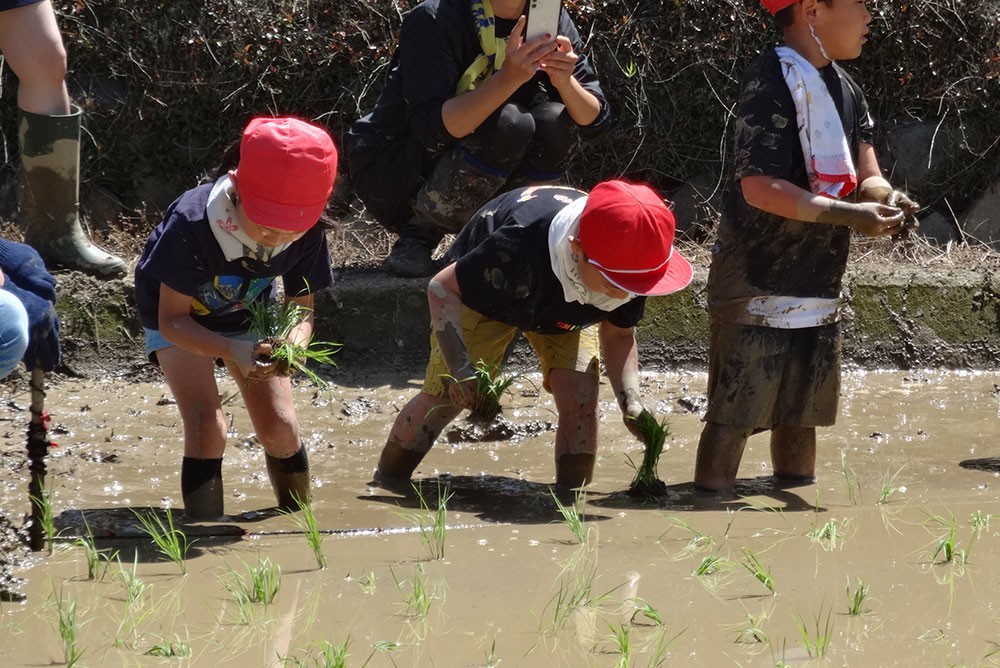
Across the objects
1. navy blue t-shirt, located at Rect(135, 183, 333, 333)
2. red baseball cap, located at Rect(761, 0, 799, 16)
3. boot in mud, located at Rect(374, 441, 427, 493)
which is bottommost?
boot in mud, located at Rect(374, 441, 427, 493)

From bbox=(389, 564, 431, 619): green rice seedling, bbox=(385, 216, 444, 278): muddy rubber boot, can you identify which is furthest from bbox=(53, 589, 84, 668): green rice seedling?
bbox=(385, 216, 444, 278): muddy rubber boot

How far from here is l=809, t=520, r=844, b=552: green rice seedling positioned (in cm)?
328

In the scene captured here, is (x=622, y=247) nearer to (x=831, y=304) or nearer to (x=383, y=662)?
(x=831, y=304)

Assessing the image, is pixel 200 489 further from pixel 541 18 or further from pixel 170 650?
pixel 541 18

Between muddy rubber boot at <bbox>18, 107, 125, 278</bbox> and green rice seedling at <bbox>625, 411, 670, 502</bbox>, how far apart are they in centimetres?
241

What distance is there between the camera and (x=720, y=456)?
4.09m

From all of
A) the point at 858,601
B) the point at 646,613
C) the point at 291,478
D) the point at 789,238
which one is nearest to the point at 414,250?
the point at 291,478

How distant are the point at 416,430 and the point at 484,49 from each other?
5.34 feet

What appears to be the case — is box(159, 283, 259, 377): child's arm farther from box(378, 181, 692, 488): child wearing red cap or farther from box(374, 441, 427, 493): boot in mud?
box(374, 441, 427, 493): boot in mud

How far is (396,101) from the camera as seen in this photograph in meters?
5.22

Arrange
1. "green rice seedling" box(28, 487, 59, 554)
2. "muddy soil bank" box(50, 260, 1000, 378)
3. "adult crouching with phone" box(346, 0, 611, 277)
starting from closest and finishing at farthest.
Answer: "green rice seedling" box(28, 487, 59, 554) → "adult crouching with phone" box(346, 0, 611, 277) → "muddy soil bank" box(50, 260, 1000, 378)

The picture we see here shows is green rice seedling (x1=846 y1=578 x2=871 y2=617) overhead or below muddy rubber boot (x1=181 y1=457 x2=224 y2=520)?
overhead

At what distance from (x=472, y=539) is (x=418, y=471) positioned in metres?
1.07

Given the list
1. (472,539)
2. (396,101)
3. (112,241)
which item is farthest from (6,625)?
(112,241)
